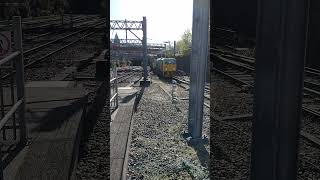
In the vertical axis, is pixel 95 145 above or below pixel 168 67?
above

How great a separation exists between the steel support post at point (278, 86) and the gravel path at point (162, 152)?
3.39m

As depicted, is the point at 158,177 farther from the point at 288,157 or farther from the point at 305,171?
the point at 288,157

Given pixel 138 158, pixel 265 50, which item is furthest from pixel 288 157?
pixel 138 158

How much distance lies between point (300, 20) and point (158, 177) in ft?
12.3

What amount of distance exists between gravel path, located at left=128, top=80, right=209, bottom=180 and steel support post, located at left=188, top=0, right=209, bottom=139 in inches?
18.0

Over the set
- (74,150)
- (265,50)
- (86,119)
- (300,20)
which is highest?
(300,20)

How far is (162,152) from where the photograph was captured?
591cm

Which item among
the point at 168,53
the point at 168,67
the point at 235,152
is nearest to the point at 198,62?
the point at 235,152

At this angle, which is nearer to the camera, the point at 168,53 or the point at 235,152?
the point at 235,152

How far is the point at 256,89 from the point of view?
1.42 metres

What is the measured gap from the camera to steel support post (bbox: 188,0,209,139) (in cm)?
723

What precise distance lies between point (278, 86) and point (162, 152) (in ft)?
15.3

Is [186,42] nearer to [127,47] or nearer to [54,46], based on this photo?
[127,47]

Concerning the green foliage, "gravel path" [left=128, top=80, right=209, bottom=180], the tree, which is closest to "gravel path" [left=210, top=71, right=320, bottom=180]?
"gravel path" [left=128, top=80, right=209, bottom=180]
